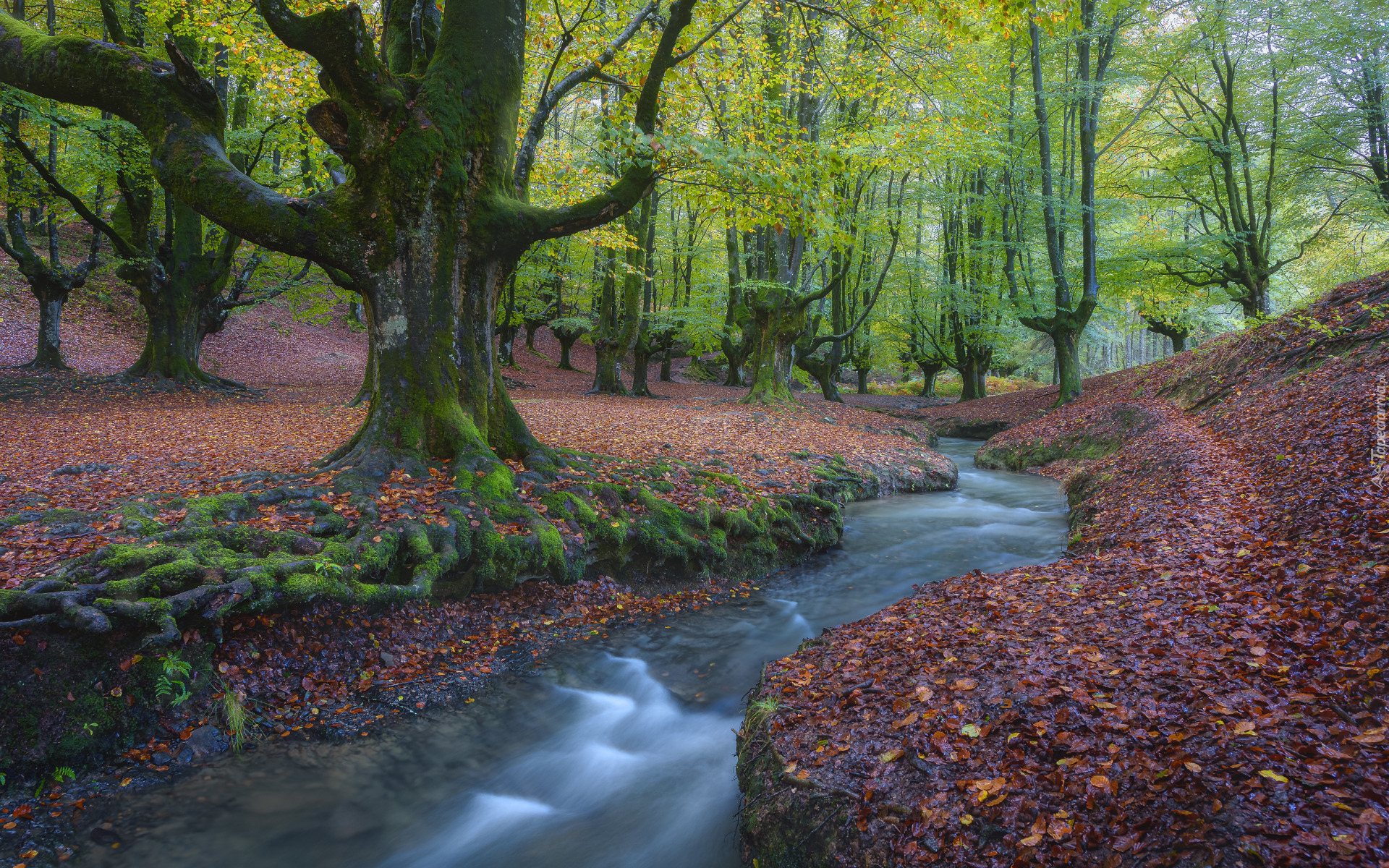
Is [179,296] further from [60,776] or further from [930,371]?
[930,371]

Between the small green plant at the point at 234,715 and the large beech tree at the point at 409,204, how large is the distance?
117 cm

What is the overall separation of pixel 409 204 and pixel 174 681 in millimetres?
4490

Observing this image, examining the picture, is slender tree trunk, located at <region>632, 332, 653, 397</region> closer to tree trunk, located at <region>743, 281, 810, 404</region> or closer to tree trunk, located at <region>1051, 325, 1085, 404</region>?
tree trunk, located at <region>743, 281, 810, 404</region>

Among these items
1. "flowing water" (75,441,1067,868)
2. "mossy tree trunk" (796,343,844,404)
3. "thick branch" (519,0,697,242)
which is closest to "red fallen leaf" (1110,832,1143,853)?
"flowing water" (75,441,1067,868)

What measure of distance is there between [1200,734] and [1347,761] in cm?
45

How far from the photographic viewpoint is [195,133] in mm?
6332

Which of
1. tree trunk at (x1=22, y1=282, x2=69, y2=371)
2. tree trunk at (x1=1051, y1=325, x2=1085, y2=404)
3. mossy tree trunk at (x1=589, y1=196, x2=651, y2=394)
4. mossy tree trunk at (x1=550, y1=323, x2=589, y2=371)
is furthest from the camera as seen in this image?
mossy tree trunk at (x1=550, y1=323, x2=589, y2=371)

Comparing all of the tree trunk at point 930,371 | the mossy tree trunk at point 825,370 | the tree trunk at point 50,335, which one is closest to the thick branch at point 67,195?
the tree trunk at point 50,335

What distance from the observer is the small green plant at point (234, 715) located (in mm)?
4184

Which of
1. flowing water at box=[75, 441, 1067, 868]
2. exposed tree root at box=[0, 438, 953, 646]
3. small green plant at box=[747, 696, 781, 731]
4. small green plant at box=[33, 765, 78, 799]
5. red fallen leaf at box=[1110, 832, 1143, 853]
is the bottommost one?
flowing water at box=[75, 441, 1067, 868]

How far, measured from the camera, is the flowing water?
3.71 meters

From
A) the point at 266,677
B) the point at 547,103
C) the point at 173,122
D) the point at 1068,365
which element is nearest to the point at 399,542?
the point at 266,677

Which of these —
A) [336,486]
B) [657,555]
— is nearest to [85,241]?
[336,486]

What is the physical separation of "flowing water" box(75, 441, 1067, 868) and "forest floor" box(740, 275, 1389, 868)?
879mm
